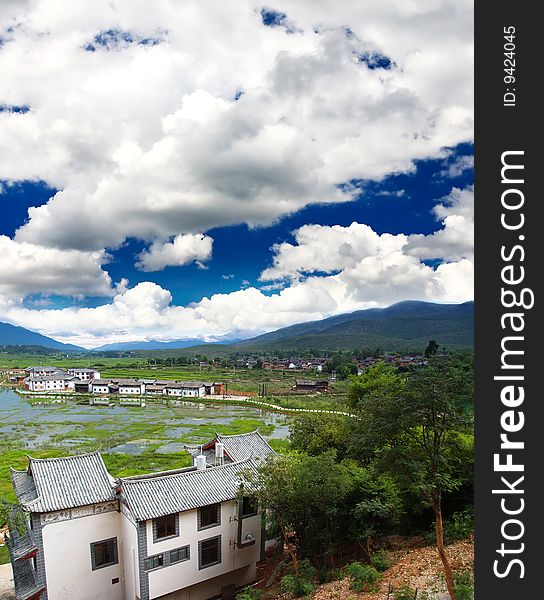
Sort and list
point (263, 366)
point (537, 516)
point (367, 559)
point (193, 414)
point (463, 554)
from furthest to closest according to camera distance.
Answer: point (263, 366) → point (193, 414) → point (367, 559) → point (463, 554) → point (537, 516)

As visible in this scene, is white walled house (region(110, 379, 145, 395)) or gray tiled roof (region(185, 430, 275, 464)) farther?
white walled house (region(110, 379, 145, 395))

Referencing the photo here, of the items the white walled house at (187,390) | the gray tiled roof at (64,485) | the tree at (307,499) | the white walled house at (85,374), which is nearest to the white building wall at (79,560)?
the gray tiled roof at (64,485)

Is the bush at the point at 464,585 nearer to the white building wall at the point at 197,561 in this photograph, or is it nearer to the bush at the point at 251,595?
the bush at the point at 251,595

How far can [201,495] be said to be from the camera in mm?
17391

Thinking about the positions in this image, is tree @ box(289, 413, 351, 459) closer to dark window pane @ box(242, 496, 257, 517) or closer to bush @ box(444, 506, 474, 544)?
dark window pane @ box(242, 496, 257, 517)

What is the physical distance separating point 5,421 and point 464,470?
209ft

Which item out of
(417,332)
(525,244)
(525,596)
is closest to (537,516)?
(525,596)

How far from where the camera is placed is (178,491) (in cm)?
1714

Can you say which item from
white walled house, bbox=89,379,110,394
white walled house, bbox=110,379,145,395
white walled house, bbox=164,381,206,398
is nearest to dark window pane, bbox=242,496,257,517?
white walled house, bbox=164,381,206,398

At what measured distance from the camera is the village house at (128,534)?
51.8 ft

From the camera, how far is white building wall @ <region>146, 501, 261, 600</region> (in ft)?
53.4

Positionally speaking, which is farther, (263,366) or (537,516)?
(263,366)

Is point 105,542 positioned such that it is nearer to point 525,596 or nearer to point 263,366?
point 525,596

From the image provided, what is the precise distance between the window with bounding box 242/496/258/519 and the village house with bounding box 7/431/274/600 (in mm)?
53
